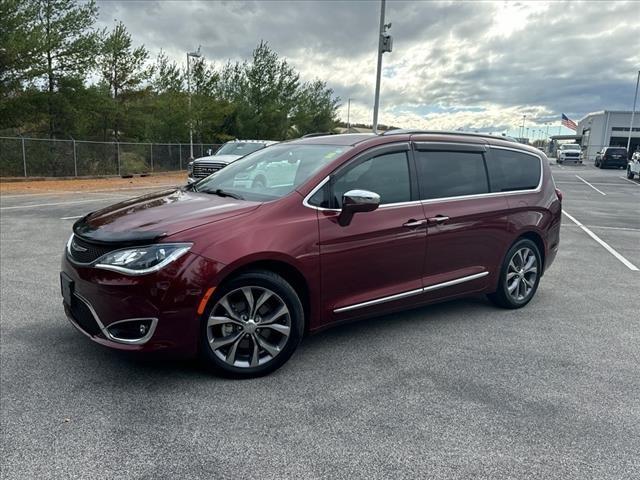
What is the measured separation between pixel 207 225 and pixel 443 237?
7.12 ft

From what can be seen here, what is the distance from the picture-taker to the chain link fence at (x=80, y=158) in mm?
21031

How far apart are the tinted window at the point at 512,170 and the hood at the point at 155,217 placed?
8.87 ft

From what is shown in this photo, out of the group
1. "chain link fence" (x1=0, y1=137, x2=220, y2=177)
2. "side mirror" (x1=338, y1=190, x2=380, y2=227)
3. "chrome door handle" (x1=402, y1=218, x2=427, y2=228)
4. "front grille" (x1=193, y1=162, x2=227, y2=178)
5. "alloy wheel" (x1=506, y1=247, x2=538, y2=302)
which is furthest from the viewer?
"chain link fence" (x1=0, y1=137, x2=220, y2=177)

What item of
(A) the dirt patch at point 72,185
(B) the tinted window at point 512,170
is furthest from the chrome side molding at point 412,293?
(A) the dirt patch at point 72,185

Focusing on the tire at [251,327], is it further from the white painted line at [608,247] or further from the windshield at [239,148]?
the windshield at [239,148]

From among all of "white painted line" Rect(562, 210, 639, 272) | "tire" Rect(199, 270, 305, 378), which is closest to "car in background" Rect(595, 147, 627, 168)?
"white painted line" Rect(562, 210, 639, 272)

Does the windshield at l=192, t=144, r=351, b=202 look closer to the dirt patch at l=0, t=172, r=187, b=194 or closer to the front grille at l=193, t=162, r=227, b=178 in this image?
the front grille at l=193, t=162, r=227, b=178

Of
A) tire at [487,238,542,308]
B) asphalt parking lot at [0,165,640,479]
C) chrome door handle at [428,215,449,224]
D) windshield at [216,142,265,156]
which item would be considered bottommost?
asphalt parking lot at [0,165,640,479]

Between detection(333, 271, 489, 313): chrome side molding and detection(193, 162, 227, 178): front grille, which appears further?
detection(193, 162, 227, 178): front grille

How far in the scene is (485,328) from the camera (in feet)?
15.5

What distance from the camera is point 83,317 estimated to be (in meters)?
3.46

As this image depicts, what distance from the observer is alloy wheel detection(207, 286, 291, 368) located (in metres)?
3.42

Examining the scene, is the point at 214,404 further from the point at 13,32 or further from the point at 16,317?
the point at 13,32

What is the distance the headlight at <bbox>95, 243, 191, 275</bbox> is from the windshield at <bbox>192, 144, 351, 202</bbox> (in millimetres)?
859
